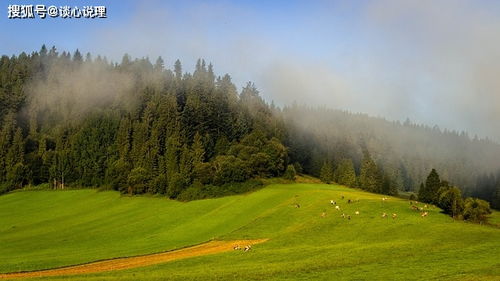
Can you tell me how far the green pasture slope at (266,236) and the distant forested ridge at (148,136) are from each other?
11809 mm

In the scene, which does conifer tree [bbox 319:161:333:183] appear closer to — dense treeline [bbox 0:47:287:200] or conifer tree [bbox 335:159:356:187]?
conifer tree [bbox 335:159:356:187]

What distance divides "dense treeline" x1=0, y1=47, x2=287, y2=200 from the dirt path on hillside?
4971 cm

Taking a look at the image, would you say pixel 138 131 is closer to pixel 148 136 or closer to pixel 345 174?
pixel 148 136

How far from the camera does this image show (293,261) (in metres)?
40.8

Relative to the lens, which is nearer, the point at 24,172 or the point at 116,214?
the point at 116,214

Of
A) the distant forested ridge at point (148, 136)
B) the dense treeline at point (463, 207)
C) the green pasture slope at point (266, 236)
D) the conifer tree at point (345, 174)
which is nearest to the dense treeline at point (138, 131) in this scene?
the distant forested ridge at point (148, 136)

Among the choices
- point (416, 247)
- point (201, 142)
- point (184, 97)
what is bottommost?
point (416, 247)

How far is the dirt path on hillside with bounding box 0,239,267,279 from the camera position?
46.7 metres

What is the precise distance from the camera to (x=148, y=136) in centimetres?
14425

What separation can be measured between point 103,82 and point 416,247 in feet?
552

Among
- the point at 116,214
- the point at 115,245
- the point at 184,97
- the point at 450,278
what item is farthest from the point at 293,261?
the point at 184,97

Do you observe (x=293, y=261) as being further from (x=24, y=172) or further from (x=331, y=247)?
(x=24, y=172)

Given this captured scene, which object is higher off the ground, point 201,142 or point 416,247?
point 201,142

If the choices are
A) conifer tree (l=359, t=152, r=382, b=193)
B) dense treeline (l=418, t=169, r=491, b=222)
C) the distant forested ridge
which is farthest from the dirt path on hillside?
conifer tree (l=359, t=152, r=382, b=193)
